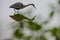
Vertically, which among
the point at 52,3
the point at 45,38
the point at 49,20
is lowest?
the point at 45,38

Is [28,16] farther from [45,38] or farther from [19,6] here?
[45,38]

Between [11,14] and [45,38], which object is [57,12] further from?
[11,14]

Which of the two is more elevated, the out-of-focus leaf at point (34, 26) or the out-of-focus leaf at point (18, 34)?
the out-of-focus leaf at point (34, 26)

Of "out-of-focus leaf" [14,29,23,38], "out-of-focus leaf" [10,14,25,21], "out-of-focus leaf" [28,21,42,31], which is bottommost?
"out-of-focus leaf" [14,29,23,38]

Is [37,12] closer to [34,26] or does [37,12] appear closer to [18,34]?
[34,26]

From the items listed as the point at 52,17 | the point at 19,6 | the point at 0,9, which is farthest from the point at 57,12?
the point at 0,9

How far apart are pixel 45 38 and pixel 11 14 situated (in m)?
0.31

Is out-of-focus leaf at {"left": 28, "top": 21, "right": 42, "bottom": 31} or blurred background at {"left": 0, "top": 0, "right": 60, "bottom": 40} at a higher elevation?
blurred background at {"left": 0, "top": 0, "right": 60, "bottom": 40}

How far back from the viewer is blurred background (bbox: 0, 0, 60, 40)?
96 centimetres

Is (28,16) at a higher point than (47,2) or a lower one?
lower

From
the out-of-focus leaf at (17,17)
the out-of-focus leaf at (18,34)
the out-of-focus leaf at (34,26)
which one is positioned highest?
the out-of-focus leaf at (17,17)

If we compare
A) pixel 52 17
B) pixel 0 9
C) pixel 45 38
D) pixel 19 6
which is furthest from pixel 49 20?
pixel 0 9

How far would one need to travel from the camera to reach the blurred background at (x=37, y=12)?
955 mm

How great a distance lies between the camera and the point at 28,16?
0.96 metres
